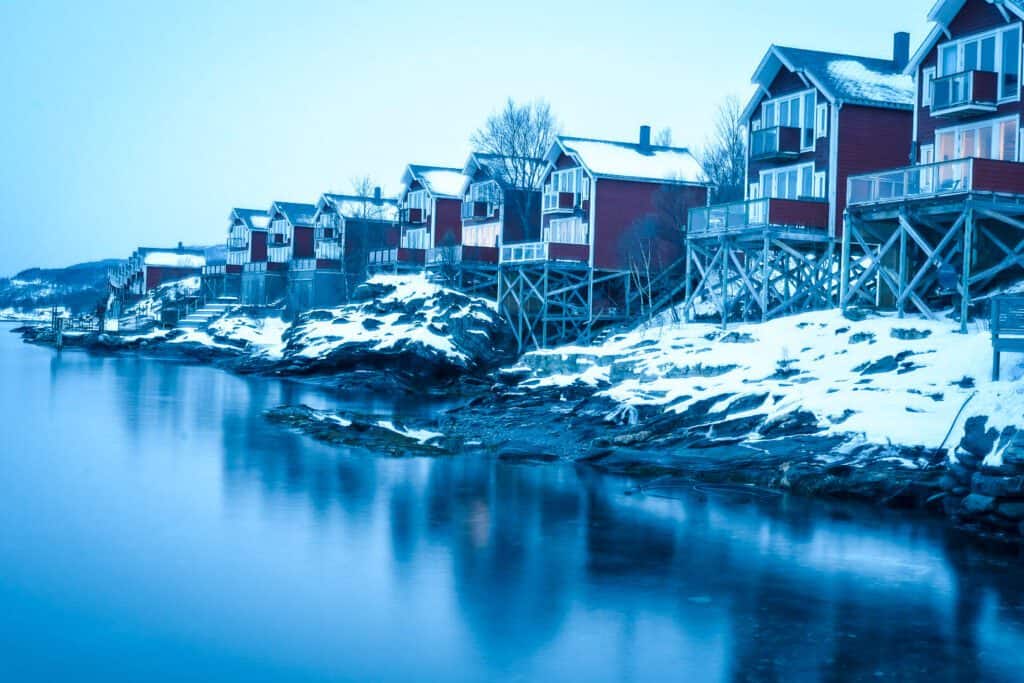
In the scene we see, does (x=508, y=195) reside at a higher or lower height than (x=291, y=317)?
higher

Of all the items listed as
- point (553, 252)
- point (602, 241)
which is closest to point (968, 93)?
point (602, 241)

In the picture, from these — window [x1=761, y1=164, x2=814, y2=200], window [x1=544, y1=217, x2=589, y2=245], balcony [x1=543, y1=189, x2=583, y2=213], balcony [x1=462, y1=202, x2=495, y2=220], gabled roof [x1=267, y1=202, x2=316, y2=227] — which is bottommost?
window [x1=544, y1=217, x2=589, y2=245]

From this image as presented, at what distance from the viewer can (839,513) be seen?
20828 millimetres

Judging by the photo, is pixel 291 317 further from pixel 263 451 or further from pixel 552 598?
pixel 552 598

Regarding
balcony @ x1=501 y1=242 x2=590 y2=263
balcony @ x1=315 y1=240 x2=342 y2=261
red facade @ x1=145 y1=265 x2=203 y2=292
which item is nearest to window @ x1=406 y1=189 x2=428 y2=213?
balcony @ x1=315 y1=240 x2=342 y2=261

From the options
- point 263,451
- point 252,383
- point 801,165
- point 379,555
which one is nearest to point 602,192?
point 801,165

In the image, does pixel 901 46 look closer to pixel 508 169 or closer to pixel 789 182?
pixel 789 182

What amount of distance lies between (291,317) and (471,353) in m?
26.1

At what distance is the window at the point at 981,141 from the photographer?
1222 inches

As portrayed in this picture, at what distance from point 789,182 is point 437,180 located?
3181 centimetres

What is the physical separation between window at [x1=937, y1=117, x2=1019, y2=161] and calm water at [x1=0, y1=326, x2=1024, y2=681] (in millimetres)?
15293

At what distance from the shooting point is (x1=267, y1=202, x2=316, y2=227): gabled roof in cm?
8381

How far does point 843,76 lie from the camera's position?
39.1m

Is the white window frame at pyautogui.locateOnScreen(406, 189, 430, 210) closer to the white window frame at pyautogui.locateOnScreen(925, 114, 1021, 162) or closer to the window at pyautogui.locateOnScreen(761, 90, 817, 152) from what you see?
the window at pyautogui.locateOnScreen(761, 90, 817, 152)
